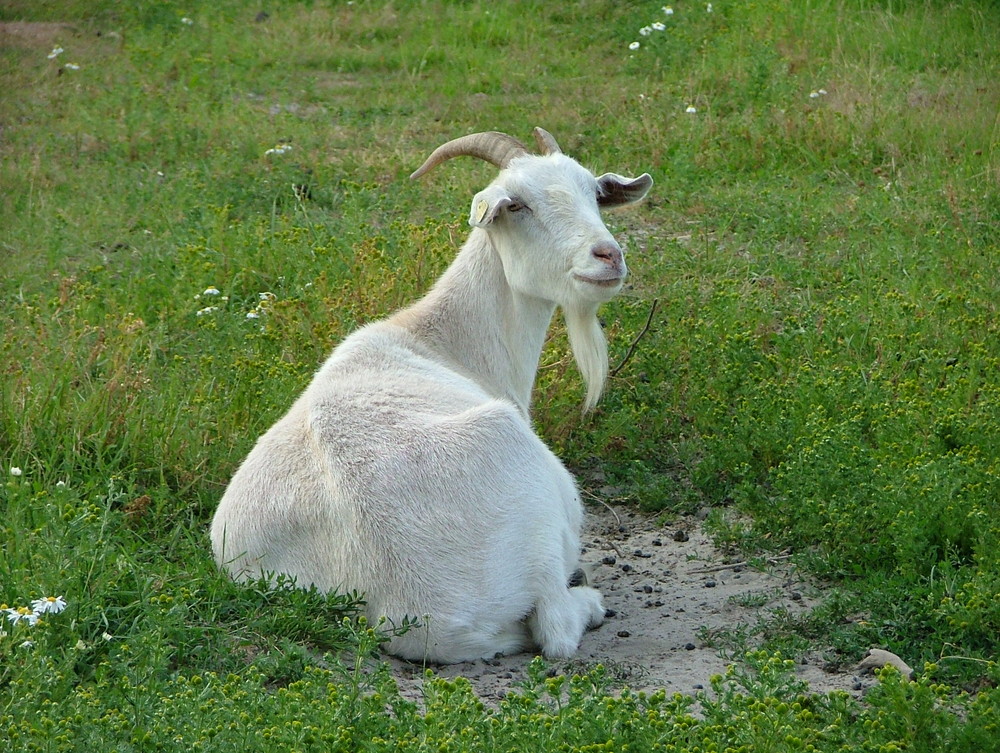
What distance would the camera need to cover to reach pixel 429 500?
3.95m

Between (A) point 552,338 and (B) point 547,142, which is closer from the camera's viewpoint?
(B) point 547,142

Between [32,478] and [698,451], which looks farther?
[698,451]

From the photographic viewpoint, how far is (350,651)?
3992 mm

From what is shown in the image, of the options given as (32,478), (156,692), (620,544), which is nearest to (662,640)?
(620,544)

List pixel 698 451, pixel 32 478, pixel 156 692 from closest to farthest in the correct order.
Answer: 1. pixel 156 692
2. pixel 32 478
3. pixel 698 451

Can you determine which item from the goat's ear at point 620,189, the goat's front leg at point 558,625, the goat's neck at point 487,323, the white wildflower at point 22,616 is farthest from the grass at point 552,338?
the goat's ear at point 620,189

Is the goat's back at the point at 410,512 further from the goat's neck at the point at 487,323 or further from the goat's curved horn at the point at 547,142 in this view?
the goat's curved horn at the point at 547,142

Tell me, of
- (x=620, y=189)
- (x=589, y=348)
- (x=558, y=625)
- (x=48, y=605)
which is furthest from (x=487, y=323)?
(x=48, y=605)

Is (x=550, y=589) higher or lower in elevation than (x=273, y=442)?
lower

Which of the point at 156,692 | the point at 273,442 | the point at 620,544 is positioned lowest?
the point at 620,544

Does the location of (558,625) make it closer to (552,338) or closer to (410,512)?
(410,512)

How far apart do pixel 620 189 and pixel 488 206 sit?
2.78 feet

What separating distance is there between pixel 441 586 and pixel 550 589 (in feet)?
1.29

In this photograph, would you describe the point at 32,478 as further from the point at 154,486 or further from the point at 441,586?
the point at 441,586
